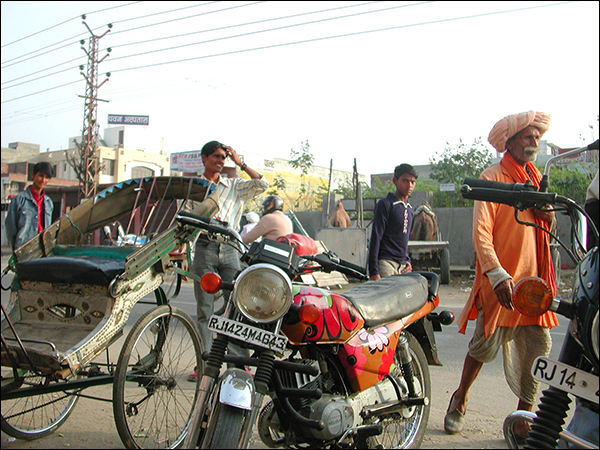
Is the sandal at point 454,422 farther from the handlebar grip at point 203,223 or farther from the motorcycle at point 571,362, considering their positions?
the handlebar grip at point 203,223

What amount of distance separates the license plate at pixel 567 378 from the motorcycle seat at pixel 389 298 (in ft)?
3.13

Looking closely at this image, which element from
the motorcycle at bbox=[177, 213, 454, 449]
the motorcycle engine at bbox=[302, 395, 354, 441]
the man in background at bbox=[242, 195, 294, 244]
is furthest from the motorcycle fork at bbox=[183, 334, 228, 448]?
the man in background at bbox=[242, 195, 294, 244]

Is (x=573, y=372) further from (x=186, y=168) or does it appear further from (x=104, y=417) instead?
(x=186, y=168)

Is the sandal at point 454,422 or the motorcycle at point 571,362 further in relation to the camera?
the sandal at point 454,422

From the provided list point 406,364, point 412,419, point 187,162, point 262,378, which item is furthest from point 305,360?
point 187,162

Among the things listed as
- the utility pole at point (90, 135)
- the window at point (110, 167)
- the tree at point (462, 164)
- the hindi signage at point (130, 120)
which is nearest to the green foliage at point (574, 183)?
the tree at point (462, 164)

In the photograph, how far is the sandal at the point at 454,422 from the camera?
132 inches

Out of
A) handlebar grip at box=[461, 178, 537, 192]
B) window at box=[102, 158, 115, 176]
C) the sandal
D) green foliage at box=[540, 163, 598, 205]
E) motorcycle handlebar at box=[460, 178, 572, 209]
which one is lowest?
the sandal

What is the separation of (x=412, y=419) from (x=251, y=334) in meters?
1.45

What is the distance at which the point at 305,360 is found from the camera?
2.49 m

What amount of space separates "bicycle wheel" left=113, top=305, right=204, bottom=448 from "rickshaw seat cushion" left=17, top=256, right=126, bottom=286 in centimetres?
37

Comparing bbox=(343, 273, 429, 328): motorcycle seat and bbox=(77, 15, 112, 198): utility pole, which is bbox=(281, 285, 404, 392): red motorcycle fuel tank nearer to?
bbox=(343, 273, 429, 328): motorcycle seat

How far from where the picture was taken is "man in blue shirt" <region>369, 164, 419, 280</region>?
5086 millimetres

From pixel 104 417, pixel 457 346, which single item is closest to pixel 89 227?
pixel 104 417
